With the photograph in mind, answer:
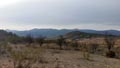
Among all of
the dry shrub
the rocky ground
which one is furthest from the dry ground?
the dry shrub

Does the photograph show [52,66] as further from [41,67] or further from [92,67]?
[92,67]

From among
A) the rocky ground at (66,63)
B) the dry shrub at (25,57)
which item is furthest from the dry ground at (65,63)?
the dry shrub at (25,57)

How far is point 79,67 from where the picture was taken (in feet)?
86.5

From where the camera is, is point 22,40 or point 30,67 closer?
point 30,67

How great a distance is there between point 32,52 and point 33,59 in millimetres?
1026

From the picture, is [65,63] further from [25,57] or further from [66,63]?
[25,57]

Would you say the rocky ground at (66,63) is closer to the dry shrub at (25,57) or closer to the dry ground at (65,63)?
the dry ground at (65,63)

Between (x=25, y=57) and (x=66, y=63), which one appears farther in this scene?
(x=66, y=63)

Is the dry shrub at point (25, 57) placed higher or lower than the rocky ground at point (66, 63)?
higher

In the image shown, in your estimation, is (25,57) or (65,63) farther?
(65,63)

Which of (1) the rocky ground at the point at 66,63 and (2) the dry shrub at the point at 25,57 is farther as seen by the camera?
(1) the rocky ground at the point at 66,63

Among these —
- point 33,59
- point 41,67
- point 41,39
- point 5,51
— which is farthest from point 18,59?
point 41,39

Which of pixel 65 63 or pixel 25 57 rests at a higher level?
pixel 25 57

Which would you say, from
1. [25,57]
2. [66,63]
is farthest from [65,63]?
[25,57]
